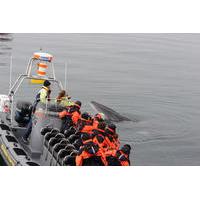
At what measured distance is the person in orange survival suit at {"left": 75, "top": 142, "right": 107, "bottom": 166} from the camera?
7609 millimetres

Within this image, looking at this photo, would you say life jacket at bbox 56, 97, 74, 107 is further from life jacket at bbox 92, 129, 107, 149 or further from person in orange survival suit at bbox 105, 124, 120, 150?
life jacket at bbox 92, 129, 107, 149

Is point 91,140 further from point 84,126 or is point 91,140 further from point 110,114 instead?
point 110,114

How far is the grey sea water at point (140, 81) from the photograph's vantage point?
13930 mm

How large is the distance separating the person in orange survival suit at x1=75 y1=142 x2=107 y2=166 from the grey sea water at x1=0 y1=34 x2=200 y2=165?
15.3 feet

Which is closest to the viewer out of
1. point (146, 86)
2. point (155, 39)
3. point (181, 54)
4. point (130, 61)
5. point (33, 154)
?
point (33, 154)

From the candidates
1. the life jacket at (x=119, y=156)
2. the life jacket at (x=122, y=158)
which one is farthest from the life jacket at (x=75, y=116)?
the life jacket at (x=122, y=158)

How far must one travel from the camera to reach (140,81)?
21.0 m

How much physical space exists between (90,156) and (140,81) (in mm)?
13633

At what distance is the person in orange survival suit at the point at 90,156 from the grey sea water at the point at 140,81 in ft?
15.3

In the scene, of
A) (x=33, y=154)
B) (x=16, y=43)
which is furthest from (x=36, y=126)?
(x=16, y=43)

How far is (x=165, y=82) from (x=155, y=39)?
10295 mm

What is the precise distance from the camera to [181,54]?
26.1 meters

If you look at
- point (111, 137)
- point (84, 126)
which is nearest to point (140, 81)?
point (84, 126)

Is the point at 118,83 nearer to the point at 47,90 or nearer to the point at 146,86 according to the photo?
the point at 146,86
